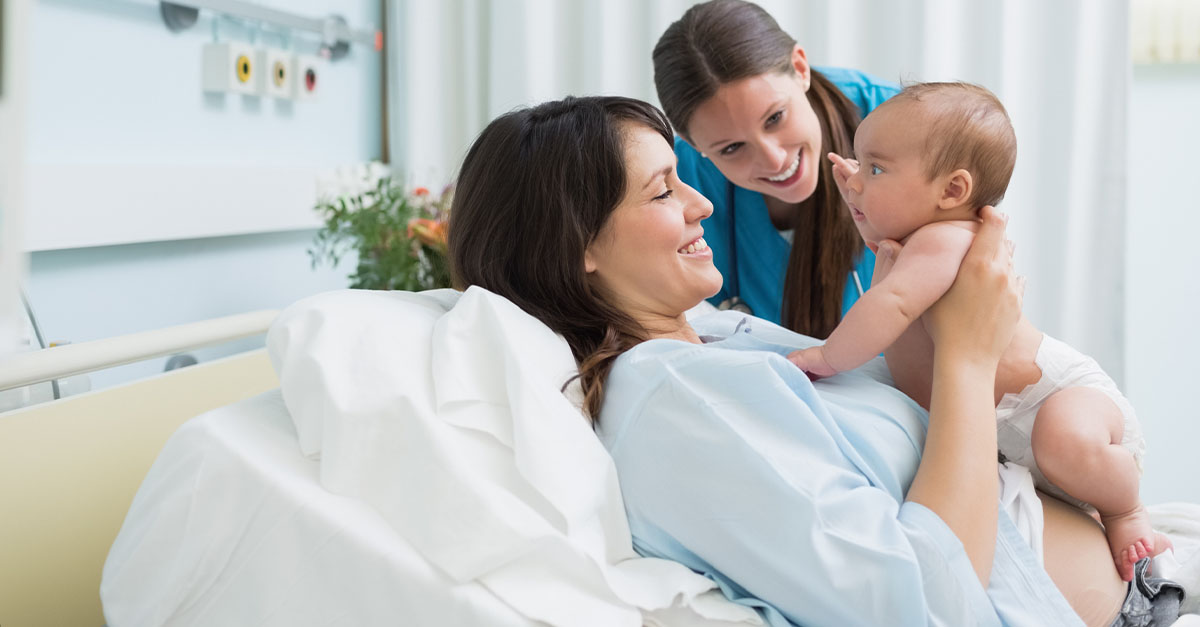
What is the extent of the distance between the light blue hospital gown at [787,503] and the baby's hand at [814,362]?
9 centimetres

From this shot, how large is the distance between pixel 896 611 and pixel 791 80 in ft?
3.83

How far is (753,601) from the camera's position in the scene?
3.73 feet

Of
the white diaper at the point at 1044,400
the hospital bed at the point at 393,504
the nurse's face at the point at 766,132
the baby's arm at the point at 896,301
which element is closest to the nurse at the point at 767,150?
the nurse's face at the point at 766,132

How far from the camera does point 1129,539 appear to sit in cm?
135

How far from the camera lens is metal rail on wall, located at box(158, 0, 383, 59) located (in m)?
2.13

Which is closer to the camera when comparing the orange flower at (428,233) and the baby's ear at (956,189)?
the baby's ear at (956,189)

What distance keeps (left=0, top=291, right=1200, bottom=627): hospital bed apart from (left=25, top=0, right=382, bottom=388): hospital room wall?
805 millimetres

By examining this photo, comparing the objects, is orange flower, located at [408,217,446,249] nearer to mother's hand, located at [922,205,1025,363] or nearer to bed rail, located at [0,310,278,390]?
bed rail, located at [0,310,278,390]

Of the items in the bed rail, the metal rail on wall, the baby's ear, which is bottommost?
the bed rail

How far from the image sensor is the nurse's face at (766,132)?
183cm

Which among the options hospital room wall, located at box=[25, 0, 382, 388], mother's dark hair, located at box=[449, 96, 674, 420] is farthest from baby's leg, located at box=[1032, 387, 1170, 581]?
hospital room wall, located at box=[25, 0, 382, 388]

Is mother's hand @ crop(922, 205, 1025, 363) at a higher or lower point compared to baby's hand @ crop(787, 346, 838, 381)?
higher

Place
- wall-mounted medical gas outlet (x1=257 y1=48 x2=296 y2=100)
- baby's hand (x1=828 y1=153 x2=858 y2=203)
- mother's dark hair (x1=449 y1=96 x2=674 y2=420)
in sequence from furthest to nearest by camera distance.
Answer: wall-mounted medical gas outlet (x1=257 y1=48 x2=296 y2=100) → baby's hand (x1=828 y1=153 x2=858 y2=203) → mother's dark hair (x1=449 y1=96 x2=674 y2=420)

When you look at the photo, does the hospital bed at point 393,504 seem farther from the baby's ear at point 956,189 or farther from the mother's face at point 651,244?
the baby's ear at point 956,189
